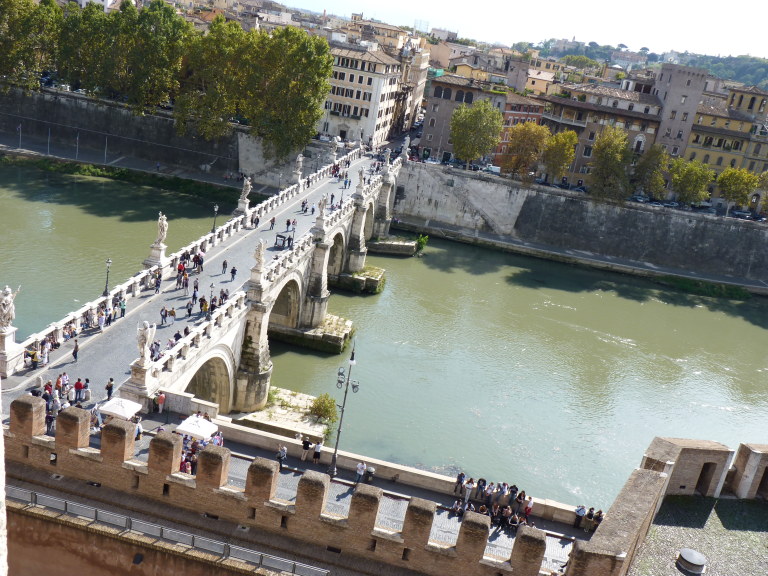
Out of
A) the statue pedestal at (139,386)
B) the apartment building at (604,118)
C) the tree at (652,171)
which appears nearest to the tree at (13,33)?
the apartment building at (604,118)

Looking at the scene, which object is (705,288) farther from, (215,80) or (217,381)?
(217,381)

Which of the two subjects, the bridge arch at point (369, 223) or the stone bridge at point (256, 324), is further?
the bridge arch at point (369, 223)

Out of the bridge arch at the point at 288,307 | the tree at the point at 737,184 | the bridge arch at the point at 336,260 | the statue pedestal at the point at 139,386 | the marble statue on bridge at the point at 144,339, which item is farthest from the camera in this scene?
the tree at the point at 737,184

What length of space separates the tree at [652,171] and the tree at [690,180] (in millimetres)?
842

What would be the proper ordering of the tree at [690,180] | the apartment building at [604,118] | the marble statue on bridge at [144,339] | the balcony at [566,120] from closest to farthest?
the marble statue on bridge at [144,339], the tree at [690,180], the apartment building at [604,118], the balcony at [566,120]

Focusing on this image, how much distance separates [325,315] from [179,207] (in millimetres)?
18302

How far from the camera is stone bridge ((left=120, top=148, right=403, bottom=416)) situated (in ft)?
64.0

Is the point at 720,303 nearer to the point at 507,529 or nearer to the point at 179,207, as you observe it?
the point at 179,207

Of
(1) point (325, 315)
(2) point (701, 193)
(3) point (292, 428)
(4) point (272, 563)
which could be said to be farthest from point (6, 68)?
(4) point (272, 563)

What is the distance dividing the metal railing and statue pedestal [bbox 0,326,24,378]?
483 cm

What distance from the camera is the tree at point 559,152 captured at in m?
53.2

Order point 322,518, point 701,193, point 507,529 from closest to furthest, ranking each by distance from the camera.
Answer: point 322,518, point 507,529, point 701,193

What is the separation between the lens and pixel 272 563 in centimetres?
1391

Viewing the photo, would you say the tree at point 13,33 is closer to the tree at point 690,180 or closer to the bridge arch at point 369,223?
the bridge arch at point 369,223
